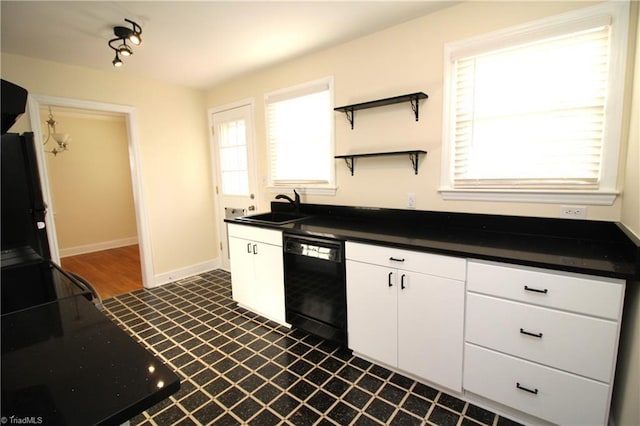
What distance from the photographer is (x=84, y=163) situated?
5.39 meters

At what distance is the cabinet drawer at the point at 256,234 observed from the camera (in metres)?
2.59

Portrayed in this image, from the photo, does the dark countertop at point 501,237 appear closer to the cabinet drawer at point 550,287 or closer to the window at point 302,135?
the cabinet drawer at point 550,287

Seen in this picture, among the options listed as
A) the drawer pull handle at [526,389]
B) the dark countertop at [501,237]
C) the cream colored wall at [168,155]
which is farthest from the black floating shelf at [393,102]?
the cream colored wall at [168,155]

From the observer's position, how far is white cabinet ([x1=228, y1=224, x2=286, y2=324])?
2.64 meters

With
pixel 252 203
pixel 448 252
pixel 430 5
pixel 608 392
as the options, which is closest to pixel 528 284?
pixel 448 252

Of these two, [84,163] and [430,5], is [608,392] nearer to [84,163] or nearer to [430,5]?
[430,5]

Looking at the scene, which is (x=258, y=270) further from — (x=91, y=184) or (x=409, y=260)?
(x=91, y=184)

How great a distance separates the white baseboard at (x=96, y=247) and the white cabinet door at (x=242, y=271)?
4.24 m

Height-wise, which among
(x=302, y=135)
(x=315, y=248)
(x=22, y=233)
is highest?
(x=302, y=135)

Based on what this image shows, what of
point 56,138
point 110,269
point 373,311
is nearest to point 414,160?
point 373,311

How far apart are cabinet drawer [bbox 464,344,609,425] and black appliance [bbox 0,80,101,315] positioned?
6.35 ft

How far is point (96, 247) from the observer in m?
5.68

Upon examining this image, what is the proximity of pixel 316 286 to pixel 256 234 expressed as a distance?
795mm

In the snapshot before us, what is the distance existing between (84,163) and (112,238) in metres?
1.50
